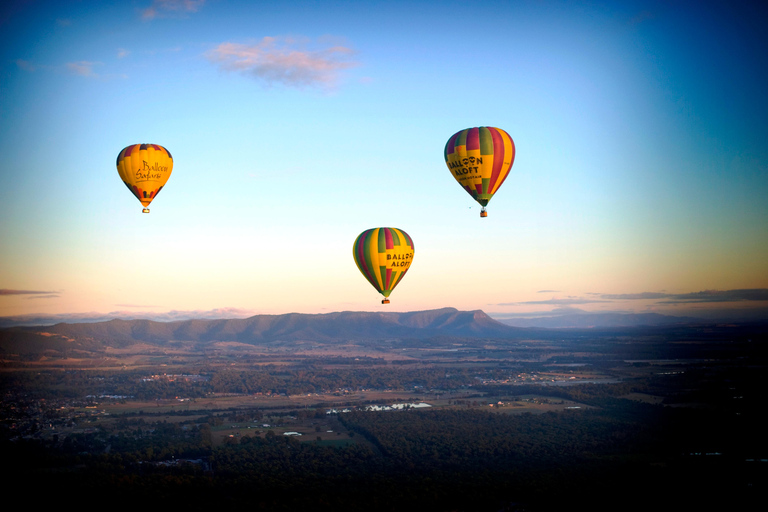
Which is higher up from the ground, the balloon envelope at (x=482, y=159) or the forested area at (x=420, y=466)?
the balloon envelope at (x=482, y=159)

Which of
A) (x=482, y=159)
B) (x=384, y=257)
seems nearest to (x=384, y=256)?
(x=384, y=257)

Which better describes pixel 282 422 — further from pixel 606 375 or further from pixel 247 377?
pixel 606 375

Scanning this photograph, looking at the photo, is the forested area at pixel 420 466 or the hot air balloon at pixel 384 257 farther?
the forested area at pixel 420 466

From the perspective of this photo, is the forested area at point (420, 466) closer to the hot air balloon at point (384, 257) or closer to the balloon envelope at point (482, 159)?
the hot air balloon at point (384, 257)

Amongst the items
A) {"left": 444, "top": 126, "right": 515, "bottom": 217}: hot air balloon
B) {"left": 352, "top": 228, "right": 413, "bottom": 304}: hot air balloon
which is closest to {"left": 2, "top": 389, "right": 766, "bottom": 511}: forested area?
{"left": 352, "top": 228, "right": 413, "bottom": 304}: hot air balloon

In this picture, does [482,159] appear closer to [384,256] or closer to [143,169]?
[384,256]

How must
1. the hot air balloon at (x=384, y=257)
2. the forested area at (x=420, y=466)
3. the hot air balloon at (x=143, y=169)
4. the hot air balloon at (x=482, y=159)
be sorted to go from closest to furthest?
1. the hot air balloon at (x=482, y=159)
2. the hot air balloon at (x=384, y=257)
3. the hot air balloon at (x=143, y=169)
4. the forested area at (x=420, y=466)

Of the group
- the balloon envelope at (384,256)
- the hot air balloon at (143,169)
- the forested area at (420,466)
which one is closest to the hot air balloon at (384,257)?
the balloon envelope at (384,256)
